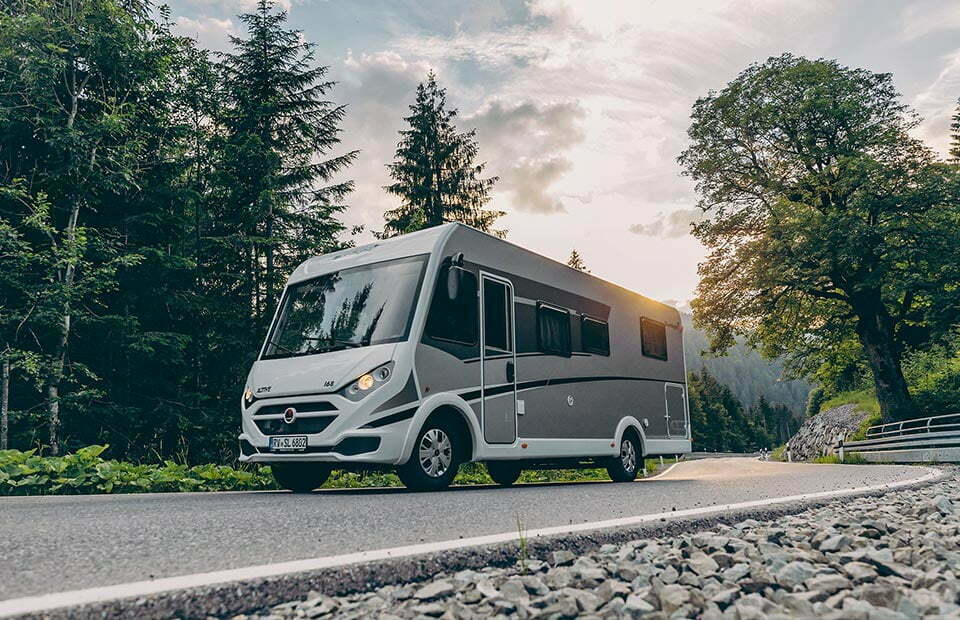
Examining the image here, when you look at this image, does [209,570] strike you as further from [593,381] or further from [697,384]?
[697,384]

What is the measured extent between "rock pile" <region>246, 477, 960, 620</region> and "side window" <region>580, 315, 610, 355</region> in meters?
6.09

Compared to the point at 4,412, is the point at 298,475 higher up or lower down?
lower down

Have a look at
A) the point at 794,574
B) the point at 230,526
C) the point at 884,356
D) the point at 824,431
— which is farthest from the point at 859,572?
the point at 824,431

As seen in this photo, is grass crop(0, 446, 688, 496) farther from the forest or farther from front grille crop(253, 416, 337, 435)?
the forest

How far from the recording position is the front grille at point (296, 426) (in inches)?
264

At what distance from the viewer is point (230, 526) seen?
12.6 feet

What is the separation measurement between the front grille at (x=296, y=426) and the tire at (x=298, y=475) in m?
0.83

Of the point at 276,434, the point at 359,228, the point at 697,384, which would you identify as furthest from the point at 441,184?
the point at 697,384

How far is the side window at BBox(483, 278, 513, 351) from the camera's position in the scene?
26.3 feet

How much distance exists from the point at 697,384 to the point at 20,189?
321 ft

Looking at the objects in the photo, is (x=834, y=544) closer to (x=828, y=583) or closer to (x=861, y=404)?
(x=828, y=583)

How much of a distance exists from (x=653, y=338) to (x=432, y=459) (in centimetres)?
577

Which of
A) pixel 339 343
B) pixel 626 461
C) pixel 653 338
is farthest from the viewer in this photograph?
pixel 653 338

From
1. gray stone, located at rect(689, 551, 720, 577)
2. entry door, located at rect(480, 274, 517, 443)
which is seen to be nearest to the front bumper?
entry door, located at rect(480, 274, 517, 443)
